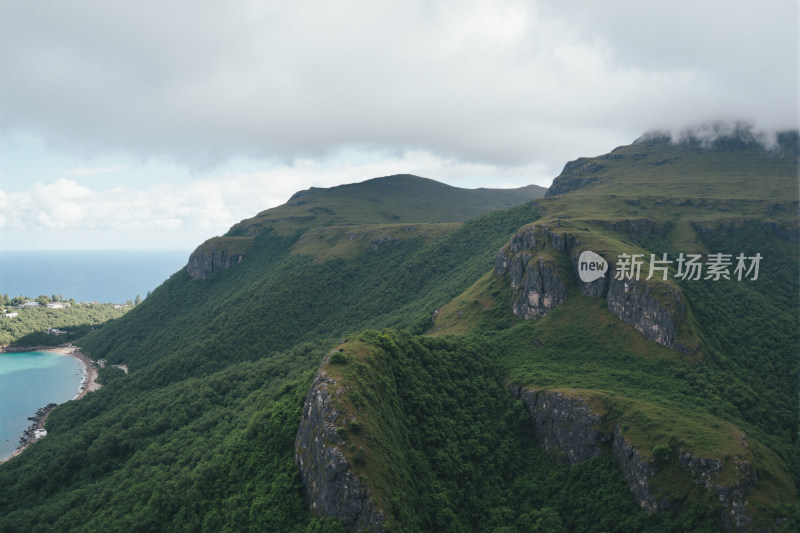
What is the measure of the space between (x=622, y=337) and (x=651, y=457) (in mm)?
32136

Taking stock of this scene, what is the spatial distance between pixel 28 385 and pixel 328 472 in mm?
147229

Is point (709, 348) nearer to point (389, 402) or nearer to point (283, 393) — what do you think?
point (389, 402)

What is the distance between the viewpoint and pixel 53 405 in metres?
115

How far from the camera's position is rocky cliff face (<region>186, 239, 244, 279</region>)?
186625 millimetres

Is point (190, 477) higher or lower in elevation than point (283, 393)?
lower

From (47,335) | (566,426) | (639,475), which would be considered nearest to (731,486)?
(639,475)

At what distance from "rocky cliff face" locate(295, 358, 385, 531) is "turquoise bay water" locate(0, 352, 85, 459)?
93710mm

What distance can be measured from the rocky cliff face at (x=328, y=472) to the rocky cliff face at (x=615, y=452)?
32806mm

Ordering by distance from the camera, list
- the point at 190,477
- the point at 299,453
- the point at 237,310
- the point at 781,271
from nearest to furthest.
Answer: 1. the point at 299,453
2. the point at 190,477
3. the point at 781,271
4. the point at 237,310

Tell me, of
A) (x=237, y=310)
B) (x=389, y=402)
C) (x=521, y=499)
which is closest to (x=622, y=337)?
(x=521, y=499)

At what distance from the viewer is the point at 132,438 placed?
75.4 meters

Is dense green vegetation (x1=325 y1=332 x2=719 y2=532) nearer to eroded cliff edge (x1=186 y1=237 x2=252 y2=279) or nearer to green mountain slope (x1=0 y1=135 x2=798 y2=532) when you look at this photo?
green mountain slope (x1=0 y1=135 x2=798 y2=532)

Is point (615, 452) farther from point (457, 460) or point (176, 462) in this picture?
point (176, 462)

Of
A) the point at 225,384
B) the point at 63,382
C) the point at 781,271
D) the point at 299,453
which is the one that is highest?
the point at 781,271
